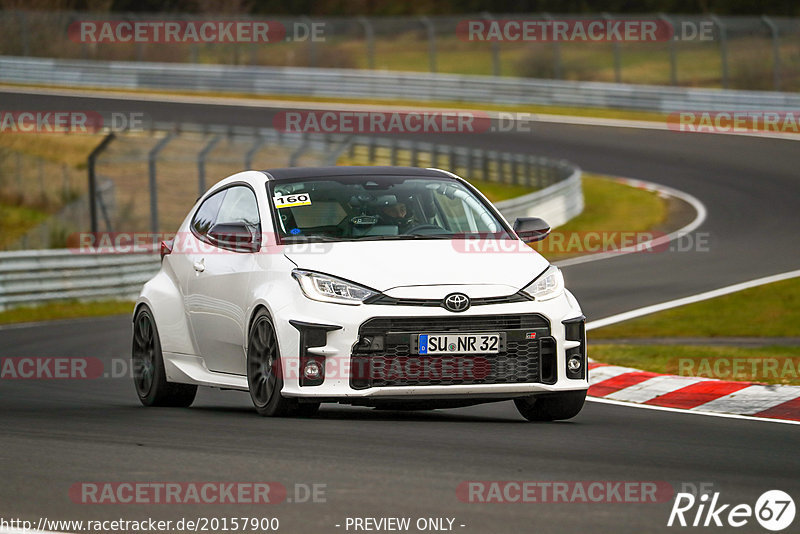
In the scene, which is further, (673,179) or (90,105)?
(90,105)

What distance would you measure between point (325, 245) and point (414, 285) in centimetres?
79

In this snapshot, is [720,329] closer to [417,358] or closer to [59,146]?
[417,358]

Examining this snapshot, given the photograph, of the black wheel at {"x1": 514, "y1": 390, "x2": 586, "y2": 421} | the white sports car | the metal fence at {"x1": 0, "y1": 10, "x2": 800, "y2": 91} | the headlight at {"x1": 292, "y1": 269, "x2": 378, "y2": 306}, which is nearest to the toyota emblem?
the white sports car

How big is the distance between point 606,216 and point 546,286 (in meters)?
21.8

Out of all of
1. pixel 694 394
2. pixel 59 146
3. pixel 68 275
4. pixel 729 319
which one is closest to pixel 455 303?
pixel 694 394

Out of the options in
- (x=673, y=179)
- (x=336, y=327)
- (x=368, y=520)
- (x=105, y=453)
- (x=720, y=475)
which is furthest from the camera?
(x=673, y=179)

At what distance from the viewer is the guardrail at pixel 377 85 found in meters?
42.9

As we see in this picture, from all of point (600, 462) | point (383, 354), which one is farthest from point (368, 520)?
point (383, 354)

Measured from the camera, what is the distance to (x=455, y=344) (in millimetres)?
8602

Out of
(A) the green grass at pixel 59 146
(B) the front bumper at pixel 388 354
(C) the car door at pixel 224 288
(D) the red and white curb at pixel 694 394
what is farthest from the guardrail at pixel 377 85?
(B) the front bumper at pixel 388 354

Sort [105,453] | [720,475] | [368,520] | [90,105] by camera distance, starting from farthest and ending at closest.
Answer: [90,105], [105,453], [720,475], [368,520]

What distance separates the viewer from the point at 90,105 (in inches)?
1823

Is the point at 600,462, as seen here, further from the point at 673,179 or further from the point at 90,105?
the point at 90,105

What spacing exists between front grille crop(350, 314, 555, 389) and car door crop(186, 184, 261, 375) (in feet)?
3.45
